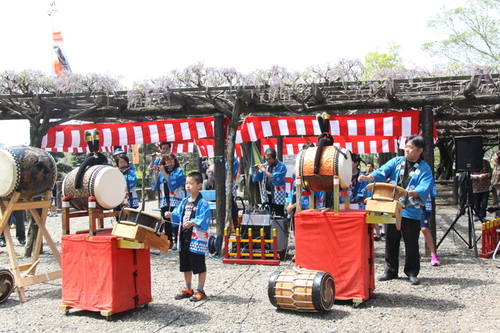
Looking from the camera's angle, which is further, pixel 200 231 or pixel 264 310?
pixel 200 231

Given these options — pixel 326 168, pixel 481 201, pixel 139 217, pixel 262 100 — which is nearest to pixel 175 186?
pixel 262 100

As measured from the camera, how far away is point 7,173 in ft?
18.9

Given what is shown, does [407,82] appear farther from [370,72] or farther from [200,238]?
[200,238]

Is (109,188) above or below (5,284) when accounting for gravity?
above

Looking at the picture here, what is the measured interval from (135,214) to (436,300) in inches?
130

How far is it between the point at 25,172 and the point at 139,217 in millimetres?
1863

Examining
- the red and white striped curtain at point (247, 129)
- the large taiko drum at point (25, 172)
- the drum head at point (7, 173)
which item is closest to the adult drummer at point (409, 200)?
the red and white striped curtain at point (247, 129)

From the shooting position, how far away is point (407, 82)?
25.0ft

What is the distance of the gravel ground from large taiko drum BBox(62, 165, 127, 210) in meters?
1.17

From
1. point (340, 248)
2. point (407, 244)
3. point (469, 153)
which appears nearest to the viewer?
point (340, 248)

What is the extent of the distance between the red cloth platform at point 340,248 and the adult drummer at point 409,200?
86cm

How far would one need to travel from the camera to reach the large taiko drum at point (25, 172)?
576 cm

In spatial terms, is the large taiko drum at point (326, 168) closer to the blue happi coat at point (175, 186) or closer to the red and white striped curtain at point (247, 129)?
the red and white striped curtain at point (247, 129)

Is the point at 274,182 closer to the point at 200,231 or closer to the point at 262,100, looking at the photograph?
the point at 262,100
